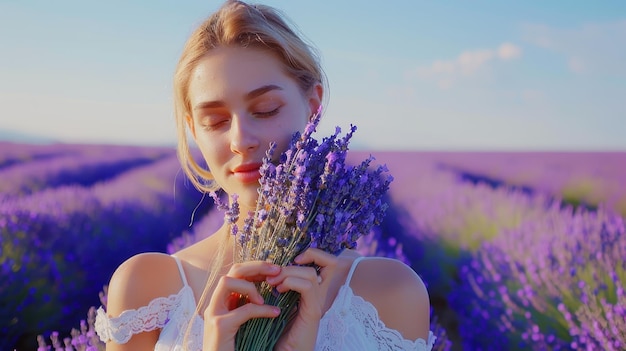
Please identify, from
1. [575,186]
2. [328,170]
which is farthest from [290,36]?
[575,186]

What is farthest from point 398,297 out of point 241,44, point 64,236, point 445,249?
point 445,249

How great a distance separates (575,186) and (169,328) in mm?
5410

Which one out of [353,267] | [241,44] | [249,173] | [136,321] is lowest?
[136,321]

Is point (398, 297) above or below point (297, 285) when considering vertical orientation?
below

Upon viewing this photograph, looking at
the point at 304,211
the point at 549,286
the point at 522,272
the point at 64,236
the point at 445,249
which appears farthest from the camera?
the point at 445,249

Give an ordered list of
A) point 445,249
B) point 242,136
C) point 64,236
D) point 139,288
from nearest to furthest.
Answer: point 242,136 < point 139,288 < point 64,236 < point 445,249

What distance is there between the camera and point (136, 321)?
1.63 metres

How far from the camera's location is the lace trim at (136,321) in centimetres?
163

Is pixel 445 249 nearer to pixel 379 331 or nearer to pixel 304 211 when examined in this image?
pixel 379 331

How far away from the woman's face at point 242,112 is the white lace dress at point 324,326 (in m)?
0.30

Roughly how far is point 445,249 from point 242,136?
3.48 metres

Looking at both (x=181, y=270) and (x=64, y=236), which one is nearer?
(x=181, y=270)

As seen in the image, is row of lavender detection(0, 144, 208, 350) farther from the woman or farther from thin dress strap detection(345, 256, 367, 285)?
thin dress strap detection(345, 256, 367, 285)

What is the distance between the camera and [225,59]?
65.4 inches
